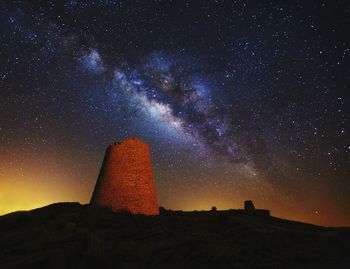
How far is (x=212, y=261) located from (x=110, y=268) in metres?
2.71

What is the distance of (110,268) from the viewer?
285 inches

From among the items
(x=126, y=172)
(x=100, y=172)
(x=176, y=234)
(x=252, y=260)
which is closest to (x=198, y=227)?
(x=176, y=234)

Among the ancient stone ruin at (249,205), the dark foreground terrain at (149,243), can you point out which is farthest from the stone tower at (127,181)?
the ancient stone ruin at (249,205)

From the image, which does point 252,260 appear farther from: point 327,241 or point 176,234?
point 327,241

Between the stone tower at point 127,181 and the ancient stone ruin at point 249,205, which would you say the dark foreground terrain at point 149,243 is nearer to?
the stone tower at point 127,181

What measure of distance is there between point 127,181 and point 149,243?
5.08m

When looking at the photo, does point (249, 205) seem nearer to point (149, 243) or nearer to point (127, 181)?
Answer: point (127, 181)

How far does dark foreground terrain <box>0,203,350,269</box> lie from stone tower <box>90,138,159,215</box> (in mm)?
1446

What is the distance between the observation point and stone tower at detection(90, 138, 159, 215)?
1366 cm

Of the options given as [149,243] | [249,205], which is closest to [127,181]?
[149,243]

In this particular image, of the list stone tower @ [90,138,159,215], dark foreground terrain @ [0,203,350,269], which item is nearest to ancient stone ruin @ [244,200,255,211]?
dark foreground terrain @ [0,203,350,269]

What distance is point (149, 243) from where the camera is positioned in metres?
9.20

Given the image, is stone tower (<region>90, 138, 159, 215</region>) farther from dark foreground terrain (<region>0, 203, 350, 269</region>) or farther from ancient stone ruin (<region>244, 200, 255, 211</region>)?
ancient stone ruin (<region>244, 200, 255, 211</region>)

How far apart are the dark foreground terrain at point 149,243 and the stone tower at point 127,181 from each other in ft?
4.74
